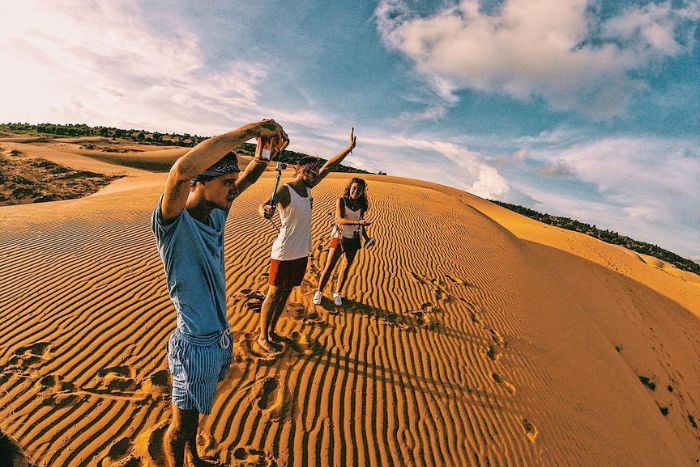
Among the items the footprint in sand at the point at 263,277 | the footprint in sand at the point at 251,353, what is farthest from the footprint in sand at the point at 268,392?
the footprint in sand at the point at 263,277

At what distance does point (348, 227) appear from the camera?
212 inches

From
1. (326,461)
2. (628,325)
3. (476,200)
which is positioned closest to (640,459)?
(326,461)

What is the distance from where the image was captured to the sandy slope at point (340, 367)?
3.40m

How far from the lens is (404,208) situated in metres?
16.2

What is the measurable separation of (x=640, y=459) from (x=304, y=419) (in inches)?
213

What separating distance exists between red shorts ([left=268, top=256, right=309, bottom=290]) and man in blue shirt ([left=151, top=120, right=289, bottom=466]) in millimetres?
1648

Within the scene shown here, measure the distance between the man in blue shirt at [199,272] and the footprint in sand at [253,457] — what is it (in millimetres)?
936

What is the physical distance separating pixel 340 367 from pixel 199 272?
10.3 feet

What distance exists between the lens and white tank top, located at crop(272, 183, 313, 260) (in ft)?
12.7

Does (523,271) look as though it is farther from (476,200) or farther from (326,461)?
(476,200)

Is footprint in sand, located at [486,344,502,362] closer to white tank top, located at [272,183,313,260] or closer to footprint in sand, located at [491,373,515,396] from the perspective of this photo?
footprint in sand, located at [491,373,515,396]

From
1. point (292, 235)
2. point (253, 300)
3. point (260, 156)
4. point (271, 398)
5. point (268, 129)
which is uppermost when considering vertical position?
point (268, 129)

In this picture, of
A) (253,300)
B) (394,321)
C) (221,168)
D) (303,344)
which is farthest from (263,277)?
(221,168)

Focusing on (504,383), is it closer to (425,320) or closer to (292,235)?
(425,320)
